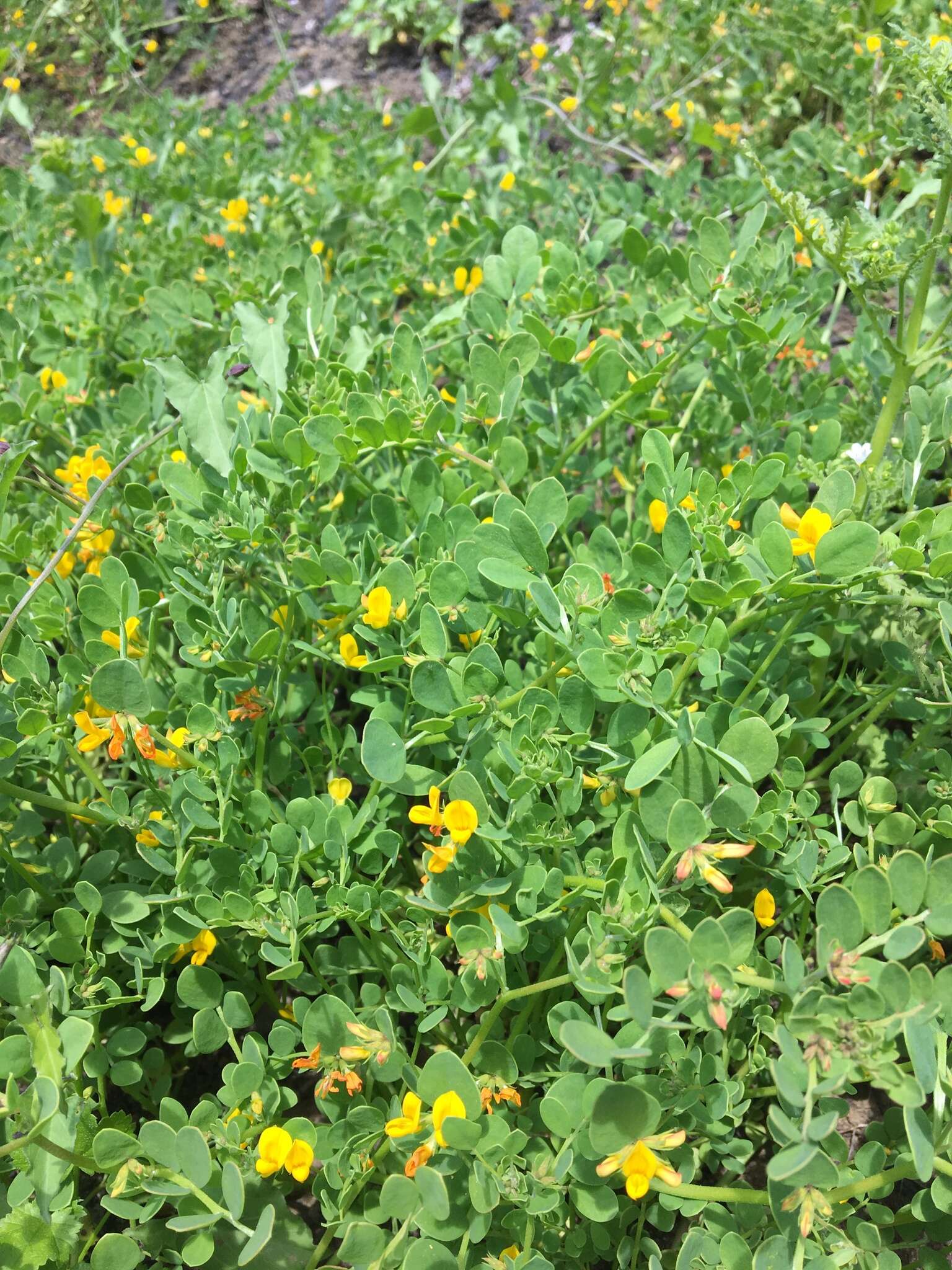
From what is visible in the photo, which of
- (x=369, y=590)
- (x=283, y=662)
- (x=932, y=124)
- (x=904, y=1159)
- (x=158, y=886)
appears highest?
(x=932, y=124)

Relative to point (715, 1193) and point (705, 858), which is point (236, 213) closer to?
point (705, 858)

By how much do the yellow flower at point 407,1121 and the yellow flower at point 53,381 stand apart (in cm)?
188

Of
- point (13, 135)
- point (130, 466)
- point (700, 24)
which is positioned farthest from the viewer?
point (13, 135)

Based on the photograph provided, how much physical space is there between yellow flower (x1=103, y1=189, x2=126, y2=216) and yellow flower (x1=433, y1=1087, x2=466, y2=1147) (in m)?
3.20

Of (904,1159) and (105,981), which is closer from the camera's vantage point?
(904,1159)

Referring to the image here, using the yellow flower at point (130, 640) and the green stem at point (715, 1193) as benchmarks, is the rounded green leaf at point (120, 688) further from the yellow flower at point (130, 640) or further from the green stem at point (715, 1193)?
the green stem at point (715, 1193)

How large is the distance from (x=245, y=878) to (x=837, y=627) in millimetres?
1054

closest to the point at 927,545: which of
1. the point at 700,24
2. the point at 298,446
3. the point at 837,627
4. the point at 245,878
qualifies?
the point at 837,627

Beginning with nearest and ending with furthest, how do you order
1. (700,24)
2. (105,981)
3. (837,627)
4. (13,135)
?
(105,981), (837,627), (700,24), (13,135)

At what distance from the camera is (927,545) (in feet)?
5.55

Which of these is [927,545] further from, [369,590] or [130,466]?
[130,466]

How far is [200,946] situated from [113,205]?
2915 mm

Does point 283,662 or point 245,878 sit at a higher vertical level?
point 283,662

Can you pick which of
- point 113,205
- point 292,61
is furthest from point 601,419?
point 292,61
